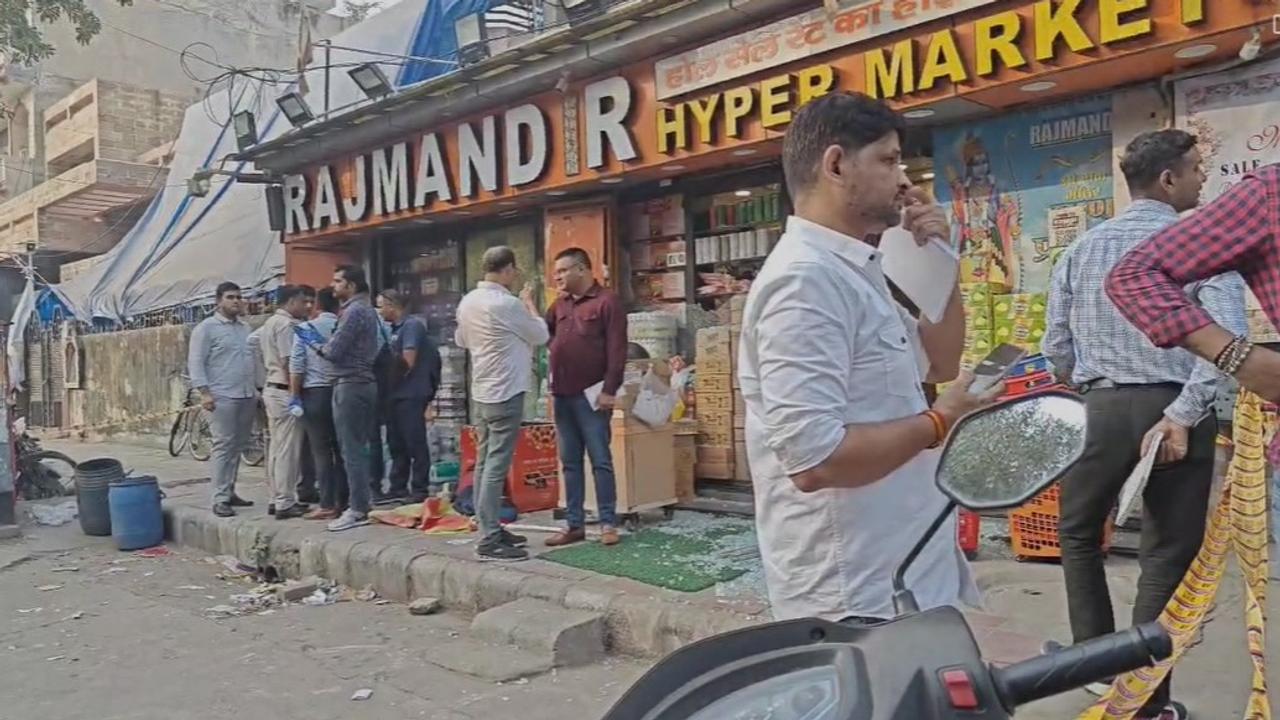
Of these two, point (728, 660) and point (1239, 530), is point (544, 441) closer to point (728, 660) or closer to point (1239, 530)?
point (1239, 530)

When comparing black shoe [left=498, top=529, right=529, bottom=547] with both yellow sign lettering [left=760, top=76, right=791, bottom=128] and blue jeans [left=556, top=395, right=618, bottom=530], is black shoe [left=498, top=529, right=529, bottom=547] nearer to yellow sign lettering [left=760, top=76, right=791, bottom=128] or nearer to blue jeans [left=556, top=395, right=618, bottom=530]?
blue jeans [left=556, top=395, right=618, bottom=530]

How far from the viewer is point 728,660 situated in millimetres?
1188

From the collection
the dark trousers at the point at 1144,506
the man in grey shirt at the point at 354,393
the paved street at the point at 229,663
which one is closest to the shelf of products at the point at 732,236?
the man in grey shirt at the point at 354,393

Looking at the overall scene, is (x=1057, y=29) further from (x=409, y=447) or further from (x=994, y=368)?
(x=409, y=447)

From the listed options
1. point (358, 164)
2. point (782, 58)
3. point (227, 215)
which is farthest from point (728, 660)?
point (227, 215)

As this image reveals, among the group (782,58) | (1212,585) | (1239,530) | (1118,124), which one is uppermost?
(782,58)

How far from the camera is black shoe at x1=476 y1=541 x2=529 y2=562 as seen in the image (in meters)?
5.71

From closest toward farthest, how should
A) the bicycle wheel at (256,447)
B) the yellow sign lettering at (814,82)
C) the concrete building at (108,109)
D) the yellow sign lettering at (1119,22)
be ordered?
the yellow sign lettering at (1119,22) → the yellow sign lettering at (814,82) → the bicycle wheel at (256,447) → the concrete building at (108,109)

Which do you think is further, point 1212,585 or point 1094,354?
point 1094,354

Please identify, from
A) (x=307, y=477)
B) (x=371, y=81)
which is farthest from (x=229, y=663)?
(x=371, y=81)

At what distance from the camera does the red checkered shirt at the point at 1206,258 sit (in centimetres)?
203

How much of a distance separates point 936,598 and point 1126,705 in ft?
2.12

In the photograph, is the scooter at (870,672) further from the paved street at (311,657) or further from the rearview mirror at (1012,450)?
the paved street at (311,657)

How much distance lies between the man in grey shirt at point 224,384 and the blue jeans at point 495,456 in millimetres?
3028
